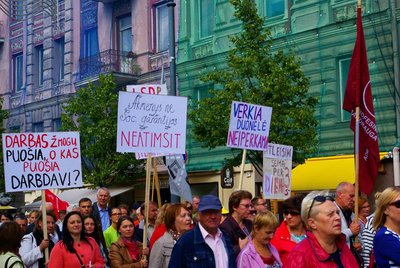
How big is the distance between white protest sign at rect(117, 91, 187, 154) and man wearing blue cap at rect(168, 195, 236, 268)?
155 inches

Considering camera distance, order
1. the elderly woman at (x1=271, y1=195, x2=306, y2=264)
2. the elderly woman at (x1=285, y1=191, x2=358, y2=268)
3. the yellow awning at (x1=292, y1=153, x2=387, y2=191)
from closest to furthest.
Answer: the elderly woman at (x1=285, y1=191, x2=358, y2=268)
the elderly woman at (x1=271, y1=195, x2=306, y2=264)
the yellow awning at (x1=292, y1=153, x2=387, y2=191)

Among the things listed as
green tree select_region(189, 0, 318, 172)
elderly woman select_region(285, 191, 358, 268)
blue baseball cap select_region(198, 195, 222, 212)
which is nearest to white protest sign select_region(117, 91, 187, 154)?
blue baseball cap select_region(198, 195, 222, 212)

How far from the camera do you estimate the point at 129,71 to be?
26812 millimetres

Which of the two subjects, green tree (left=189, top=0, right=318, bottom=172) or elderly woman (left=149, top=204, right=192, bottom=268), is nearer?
elderly woman (left=149, top=204, right=192, bottom=268)

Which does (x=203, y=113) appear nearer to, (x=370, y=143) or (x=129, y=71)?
(x=129, y=71)

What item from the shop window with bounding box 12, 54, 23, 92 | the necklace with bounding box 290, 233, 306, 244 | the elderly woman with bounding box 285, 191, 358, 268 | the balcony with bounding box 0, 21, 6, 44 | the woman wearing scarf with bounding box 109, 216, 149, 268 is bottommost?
the woman wearing scarf with bounding box 109, 216, 149, 268

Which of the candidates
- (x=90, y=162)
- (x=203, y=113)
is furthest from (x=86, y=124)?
(x=203, y=113)

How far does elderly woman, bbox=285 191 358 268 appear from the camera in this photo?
502 cm

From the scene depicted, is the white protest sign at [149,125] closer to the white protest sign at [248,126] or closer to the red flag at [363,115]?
the white protest sign at [248,126]

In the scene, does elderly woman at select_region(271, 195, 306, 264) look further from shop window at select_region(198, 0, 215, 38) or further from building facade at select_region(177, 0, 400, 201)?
shop window at select_region(198, 0, 215, 38)

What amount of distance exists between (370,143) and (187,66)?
15.2 metres

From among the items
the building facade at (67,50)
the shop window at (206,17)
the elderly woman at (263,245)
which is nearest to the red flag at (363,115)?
the elderly woman at (263,245)

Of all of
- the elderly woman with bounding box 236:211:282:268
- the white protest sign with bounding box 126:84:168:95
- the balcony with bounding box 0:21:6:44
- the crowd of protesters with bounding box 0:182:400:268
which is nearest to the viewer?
the crowd of protesters with bounding box 0:182:400:268

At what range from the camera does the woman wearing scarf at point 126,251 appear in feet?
28.9
